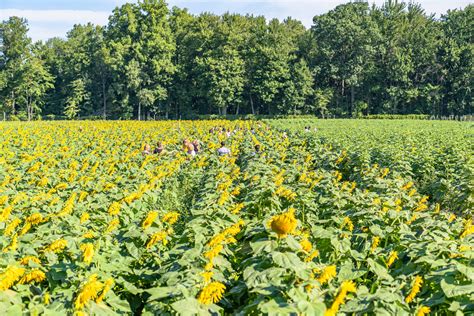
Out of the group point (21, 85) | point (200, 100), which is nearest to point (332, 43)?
point (200, 100)

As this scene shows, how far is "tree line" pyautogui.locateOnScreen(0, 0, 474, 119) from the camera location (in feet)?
177

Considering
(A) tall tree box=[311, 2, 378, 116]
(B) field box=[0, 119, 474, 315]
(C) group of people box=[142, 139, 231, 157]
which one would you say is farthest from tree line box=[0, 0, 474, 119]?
(B) field box=[0, 119, 474, 315]

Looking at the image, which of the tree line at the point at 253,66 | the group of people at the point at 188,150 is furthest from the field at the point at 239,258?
the tree line at the point at 253,66

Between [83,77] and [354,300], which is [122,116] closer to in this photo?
[83,77]

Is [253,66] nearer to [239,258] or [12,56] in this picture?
[12,56]

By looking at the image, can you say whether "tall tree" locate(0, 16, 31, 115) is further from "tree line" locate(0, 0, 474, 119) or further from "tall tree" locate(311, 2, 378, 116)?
"tall tree" locate(311, 2, 378, 116)

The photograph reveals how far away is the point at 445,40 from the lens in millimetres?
55000

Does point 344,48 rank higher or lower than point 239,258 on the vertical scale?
higher

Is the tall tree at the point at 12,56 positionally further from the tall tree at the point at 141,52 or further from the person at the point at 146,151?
the person at the point at 146,151

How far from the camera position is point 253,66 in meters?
56.3

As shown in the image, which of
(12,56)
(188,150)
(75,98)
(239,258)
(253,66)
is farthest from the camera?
(12,56)

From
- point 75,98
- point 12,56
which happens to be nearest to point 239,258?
point 75,98

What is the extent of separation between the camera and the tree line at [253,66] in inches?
2121

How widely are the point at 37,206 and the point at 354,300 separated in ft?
12.6
